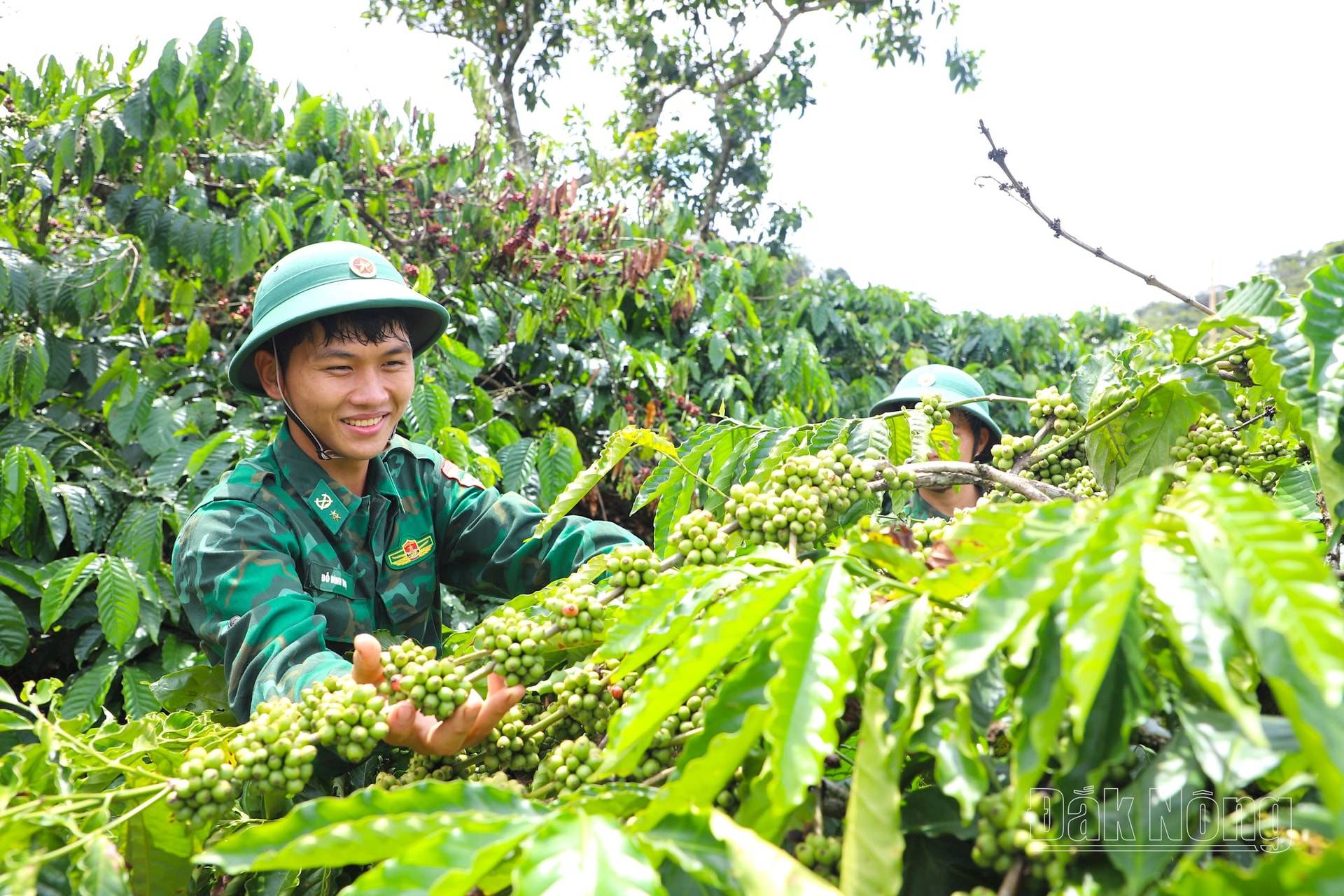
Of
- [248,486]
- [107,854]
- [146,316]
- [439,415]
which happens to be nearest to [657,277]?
[439,415]

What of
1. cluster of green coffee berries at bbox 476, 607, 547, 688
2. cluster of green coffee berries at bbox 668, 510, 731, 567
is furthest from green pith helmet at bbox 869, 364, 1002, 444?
cluster of green coffee berries at bbox 476, 607, 547, 688

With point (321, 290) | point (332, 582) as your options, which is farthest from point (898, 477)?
point (321, 290)

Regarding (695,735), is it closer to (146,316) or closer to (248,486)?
(248,486)

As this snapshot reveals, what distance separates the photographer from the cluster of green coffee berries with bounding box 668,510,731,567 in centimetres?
94

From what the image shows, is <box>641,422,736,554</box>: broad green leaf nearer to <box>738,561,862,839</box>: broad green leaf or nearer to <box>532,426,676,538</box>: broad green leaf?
<box>532,426,676,538</box>: broad green leaf

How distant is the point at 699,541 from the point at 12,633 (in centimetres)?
242

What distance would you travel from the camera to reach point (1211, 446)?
3.83 feet

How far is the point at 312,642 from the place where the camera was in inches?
48.5

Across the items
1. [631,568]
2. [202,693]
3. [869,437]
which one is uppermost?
[869,437]

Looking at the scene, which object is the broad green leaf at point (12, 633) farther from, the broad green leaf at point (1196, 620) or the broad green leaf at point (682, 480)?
the broad green leaf at point (1196, 620)

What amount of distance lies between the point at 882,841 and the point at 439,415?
2548 mm

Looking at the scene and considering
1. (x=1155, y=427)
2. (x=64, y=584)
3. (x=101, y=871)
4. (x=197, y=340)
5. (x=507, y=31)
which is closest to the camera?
(x=101, y=871)

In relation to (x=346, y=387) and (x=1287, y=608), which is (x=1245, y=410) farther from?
(x=346, y=387)

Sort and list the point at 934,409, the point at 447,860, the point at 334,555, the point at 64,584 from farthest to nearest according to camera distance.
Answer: the point at 64,584, the point at 334,555, the point at 934,409, the point at 447,860
